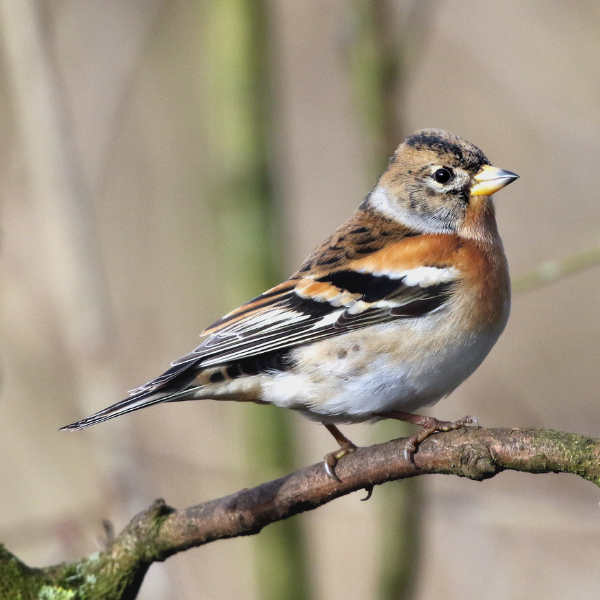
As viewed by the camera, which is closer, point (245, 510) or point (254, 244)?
point (245, 510)

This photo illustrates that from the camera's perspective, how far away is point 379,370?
111 inches

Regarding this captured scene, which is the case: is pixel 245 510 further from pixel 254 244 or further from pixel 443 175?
pixel 254 244

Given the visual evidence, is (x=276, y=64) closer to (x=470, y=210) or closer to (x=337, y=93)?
(x=470, y=210)

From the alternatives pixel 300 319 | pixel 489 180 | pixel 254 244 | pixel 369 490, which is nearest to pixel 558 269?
pixel 489 180

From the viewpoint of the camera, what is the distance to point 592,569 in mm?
5145

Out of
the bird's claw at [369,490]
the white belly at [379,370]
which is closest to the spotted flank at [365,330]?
the white belly at [379,370]

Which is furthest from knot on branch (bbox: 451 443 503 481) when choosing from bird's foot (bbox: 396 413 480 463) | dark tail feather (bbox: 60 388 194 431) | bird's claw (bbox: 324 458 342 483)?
dark tail feather (bbox: 60 388 194 431)

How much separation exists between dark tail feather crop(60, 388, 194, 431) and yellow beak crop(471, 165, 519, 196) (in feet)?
4.93

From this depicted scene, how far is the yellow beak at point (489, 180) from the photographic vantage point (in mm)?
3178

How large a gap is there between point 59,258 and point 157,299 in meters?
2.50

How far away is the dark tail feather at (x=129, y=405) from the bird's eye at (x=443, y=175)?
1457mm

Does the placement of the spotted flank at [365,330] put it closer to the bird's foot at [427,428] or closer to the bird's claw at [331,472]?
the bird's foot at [427,428]

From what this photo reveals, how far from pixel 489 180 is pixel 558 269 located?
53 centimetres

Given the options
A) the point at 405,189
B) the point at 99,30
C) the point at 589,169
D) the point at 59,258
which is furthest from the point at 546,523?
the point at 99,30
